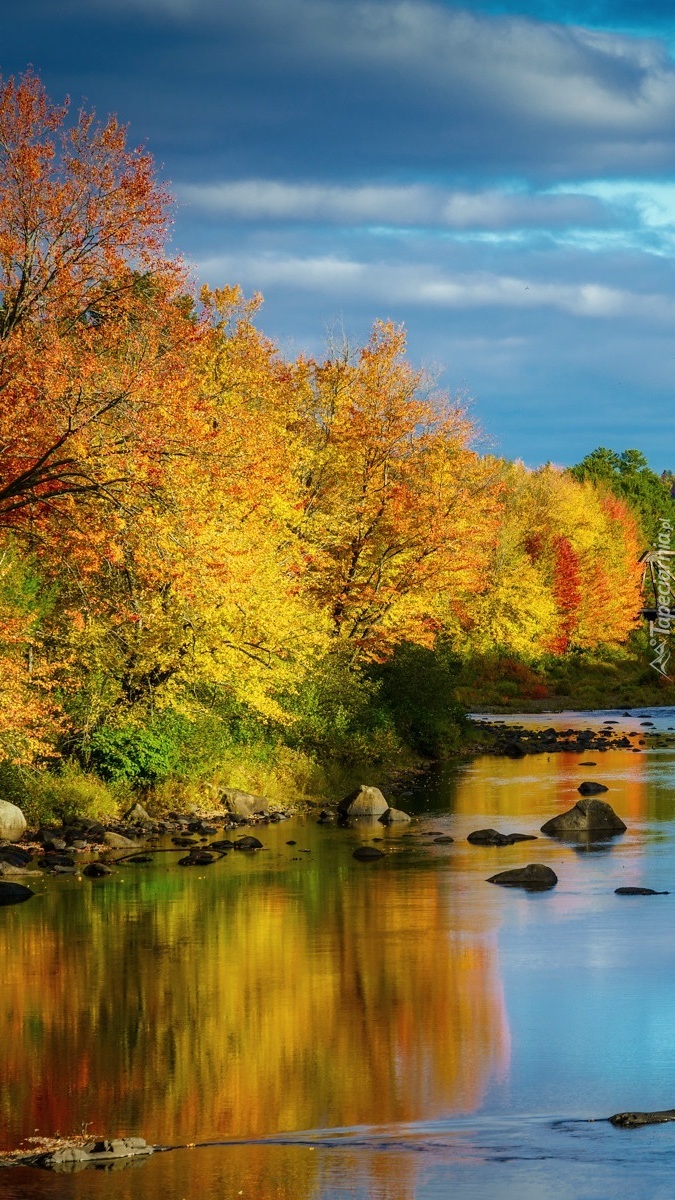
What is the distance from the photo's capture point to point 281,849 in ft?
100

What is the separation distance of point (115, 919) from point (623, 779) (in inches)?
921

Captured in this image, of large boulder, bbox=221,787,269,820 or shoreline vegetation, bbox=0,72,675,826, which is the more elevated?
shoreline vegetation, bbox=0,72,675,826

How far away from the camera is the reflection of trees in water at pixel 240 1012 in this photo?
13680mm

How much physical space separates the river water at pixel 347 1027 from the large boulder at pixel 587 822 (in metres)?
3.92

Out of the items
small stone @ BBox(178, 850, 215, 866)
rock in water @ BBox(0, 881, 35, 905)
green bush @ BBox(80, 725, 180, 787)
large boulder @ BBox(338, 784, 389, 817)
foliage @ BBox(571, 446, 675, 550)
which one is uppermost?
foliage @ BBox(571, 446, 675, 550)

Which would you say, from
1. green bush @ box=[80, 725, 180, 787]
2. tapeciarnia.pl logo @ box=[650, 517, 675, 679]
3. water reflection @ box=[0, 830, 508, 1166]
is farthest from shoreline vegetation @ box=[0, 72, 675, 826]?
tapeciarnia.pl logo @ box=[650, 517, 675, 679]

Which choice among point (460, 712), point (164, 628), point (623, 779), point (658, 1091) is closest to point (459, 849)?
point (164, 628)

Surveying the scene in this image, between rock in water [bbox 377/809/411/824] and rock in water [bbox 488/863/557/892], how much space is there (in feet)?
29.7

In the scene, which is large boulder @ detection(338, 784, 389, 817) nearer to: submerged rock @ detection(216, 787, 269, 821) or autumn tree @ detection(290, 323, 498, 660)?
submerged rock @ detection(216, 787, 269, 821)

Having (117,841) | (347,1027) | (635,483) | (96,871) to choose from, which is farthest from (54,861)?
(635,483)

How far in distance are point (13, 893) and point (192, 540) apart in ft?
22.1

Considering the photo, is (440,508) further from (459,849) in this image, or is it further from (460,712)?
(459,849)

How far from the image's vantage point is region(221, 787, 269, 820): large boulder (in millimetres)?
36156

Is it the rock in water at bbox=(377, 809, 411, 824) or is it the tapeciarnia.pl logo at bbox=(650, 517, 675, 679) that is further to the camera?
the tapeciarnia.pl logo at bbox=(650, 517, 675, 679)
